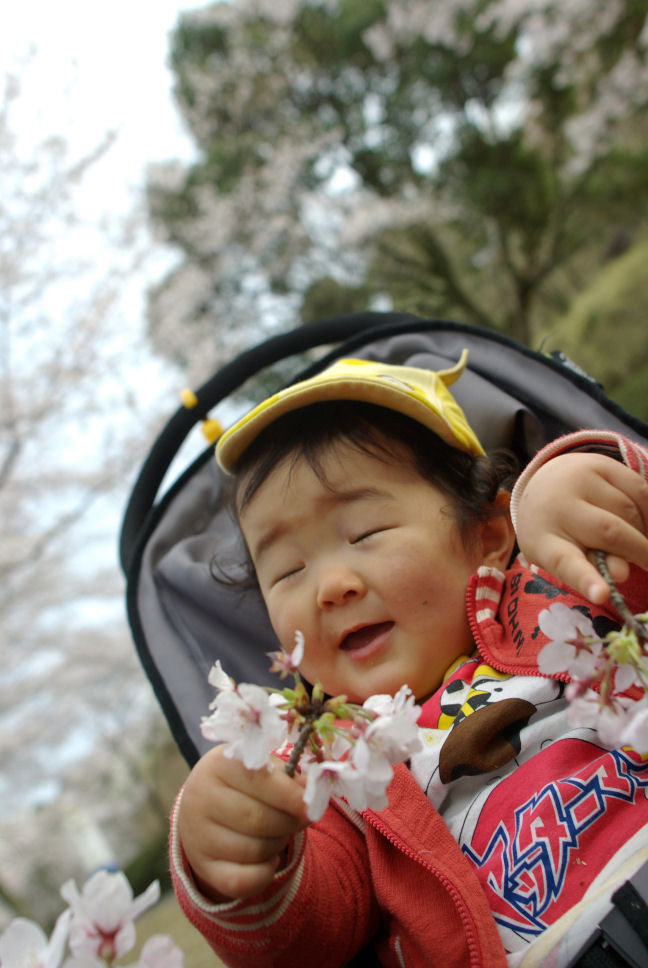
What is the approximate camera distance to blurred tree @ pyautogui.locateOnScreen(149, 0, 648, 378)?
8.16 meters

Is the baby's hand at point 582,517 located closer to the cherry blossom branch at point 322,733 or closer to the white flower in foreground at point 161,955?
the cherry blossom branch at point 322,733

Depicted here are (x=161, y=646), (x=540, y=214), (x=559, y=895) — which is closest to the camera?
(x=559, y=895)

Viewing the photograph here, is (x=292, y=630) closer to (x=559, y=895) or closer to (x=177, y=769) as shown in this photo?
(x=559, y=895)

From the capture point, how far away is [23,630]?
25.9 feet

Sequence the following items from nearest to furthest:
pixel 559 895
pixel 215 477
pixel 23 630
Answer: pixel 559 895 → pixel 215 477 → pixel 23 630

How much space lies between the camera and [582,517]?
2.59 feet

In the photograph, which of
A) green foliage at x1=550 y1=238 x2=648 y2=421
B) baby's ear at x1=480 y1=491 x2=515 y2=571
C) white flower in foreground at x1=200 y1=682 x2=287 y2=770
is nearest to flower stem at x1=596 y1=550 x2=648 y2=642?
white flower in foreground at x1=200 y1=682 x2=287 y2=770

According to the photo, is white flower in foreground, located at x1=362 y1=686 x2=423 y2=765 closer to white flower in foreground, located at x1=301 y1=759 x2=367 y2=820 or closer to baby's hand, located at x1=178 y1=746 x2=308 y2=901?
white flower in foreground, located at x1=301 y1=759 x2=367 y2=820

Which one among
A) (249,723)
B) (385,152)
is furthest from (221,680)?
(385,152)

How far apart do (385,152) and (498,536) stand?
8.94 metres

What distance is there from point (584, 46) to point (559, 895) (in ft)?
32.1

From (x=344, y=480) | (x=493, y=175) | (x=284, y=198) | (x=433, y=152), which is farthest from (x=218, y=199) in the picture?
(x=344, y=480)

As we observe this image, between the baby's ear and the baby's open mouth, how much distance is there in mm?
286

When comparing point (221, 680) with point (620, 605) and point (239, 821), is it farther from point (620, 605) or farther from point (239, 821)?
point (620, 605)
